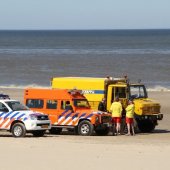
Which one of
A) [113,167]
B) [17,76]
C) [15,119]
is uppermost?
[17,76]

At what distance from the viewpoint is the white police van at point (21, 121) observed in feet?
81.1

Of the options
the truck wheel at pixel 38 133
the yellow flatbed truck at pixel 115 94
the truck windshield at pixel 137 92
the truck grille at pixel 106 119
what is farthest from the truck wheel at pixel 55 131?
the truck windshield at pixel 137 92

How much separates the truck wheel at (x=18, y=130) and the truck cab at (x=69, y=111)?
2.25m

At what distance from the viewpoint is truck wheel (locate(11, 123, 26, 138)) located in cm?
2472

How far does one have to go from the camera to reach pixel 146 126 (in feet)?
95.0

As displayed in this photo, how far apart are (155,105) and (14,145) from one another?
9079 millimetres

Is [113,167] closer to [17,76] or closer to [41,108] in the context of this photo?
[41,108]

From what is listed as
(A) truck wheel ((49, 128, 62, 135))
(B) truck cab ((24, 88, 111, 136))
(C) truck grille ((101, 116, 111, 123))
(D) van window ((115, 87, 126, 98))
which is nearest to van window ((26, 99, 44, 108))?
(B) truck cab ((24, 88, 111, 136))

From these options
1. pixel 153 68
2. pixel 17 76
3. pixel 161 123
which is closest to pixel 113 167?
pixel 161 123

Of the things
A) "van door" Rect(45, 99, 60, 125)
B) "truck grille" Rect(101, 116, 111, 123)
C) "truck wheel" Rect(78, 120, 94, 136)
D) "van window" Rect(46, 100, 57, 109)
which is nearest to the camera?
"truck wheel" Rect(78, 120, 94, 136)

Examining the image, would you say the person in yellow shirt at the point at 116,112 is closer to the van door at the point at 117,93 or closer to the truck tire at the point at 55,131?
the van door at the point at 117,93

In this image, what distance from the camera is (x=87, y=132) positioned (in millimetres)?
26234

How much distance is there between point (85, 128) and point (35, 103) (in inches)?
89.7

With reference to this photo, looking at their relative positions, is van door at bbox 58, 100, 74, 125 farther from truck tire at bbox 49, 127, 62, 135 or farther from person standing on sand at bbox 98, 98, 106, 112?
person standing on sand at bbox 98, 98, 106, 112
